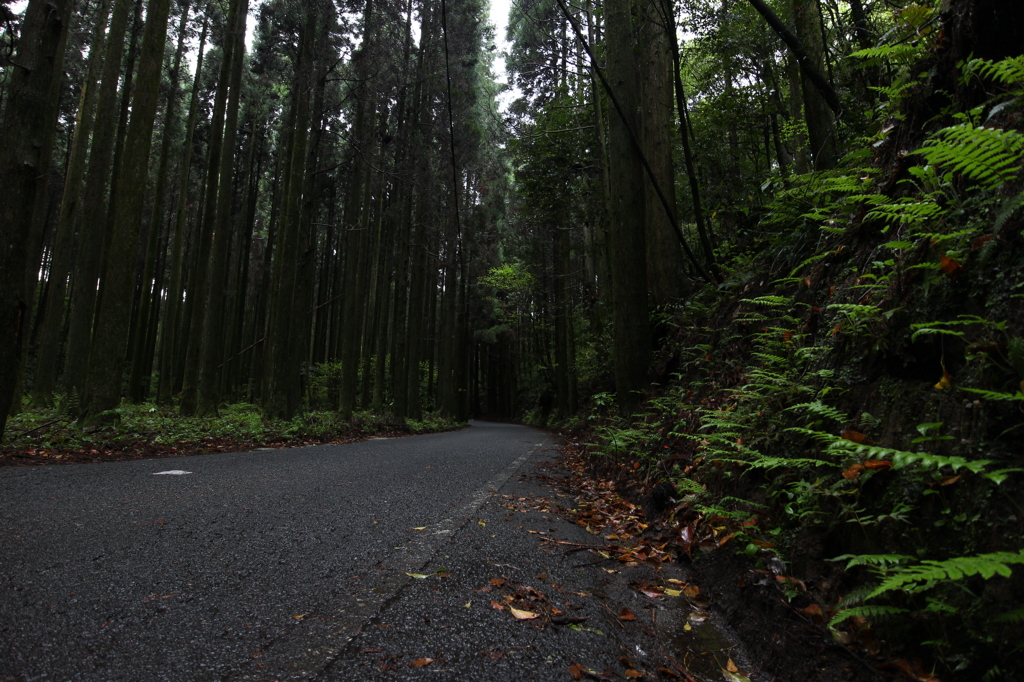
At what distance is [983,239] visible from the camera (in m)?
1.84

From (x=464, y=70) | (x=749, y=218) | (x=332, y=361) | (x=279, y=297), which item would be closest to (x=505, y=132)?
(x=464, y=70)

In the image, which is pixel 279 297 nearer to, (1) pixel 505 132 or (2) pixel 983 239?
(1) pixel 505 132

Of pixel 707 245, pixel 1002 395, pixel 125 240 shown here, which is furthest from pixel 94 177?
pixel 1002 395

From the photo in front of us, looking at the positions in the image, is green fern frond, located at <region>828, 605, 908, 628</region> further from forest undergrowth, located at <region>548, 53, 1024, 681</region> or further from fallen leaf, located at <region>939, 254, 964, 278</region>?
fallen leaf, located at <region>939, 254, 964, 278</region>

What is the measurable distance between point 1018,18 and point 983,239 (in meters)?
1.63

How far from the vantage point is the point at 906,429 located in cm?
181

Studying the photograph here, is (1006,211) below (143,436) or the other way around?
the other way around

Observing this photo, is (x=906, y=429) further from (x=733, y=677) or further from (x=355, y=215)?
(x=355, y=215)

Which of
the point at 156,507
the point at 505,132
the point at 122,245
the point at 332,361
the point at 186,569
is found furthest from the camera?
the point at 332,361

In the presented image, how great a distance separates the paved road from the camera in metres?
1.36

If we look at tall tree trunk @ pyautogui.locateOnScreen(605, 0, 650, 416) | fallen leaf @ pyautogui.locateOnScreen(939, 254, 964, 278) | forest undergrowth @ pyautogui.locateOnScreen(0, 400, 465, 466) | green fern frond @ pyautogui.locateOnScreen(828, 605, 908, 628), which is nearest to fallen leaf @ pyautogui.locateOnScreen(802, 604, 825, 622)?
green fern frond @ pyautogui.locateOnScreen(828, 605, 908, 628)

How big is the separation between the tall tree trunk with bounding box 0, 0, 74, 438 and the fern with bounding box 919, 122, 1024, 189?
17.4 ft

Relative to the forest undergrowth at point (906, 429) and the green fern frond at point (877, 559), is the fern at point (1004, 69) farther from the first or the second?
the green fern frond at point (877, 559)

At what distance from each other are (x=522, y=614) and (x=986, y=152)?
8.23ft
